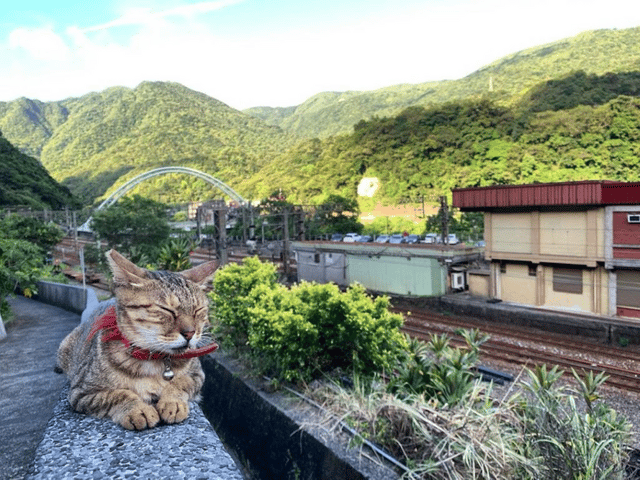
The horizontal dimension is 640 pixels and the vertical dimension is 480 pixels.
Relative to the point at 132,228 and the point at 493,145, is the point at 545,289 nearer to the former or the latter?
the point at 132,228

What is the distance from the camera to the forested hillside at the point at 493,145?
40.7 m

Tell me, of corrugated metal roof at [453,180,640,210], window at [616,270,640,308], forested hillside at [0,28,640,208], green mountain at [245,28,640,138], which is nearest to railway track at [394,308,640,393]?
window at [616,270,640,308]

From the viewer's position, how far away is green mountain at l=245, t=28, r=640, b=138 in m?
68.8

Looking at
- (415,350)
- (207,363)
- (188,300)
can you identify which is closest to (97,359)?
(188,300)

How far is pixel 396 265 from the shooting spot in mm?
21281

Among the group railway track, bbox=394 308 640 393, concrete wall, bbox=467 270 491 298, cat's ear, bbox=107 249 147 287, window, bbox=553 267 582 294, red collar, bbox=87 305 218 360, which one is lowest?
railway track, bbox=394 308 640 393

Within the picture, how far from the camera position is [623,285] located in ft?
49.6

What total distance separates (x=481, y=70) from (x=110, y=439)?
126 metres

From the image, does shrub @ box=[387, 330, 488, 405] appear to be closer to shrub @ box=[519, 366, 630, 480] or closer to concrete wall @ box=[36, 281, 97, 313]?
shrub @ box=[519, 366, 630, 480]

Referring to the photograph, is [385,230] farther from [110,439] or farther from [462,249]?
[110,439]

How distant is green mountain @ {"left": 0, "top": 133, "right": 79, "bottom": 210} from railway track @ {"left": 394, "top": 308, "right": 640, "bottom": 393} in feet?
157

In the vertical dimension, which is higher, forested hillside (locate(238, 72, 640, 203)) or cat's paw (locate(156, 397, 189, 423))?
forested hillside (locate(238, 72, 640, 203))

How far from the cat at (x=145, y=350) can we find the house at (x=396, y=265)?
1787cm

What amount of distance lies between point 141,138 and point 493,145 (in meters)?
89.2
